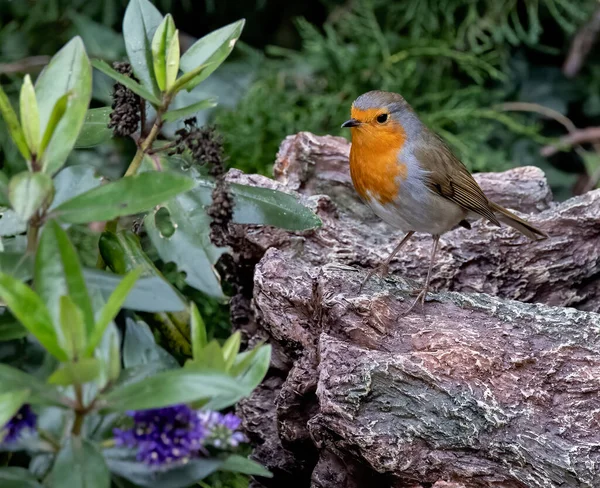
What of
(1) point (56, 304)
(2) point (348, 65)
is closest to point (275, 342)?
(1) point (56, 304)

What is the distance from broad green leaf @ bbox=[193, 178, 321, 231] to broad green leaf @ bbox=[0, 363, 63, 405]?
0.53 m

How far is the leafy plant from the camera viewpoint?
→ 97 centimetres

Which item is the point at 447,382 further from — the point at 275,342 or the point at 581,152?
the point at 581,152

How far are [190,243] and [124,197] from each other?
1.06ft

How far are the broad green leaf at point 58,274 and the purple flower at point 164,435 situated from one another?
13 centimetres

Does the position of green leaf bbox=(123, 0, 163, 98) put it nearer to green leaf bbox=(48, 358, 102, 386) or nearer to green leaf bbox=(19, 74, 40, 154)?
green leaf bbox=(19, 74, 40, 154)

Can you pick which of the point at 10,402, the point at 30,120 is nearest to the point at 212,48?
the point at 30,120

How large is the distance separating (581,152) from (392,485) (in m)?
2.81

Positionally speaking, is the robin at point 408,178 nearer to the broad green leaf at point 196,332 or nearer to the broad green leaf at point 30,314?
the broad green leaf at point 196,332

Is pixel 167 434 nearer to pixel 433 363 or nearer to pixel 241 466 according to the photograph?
pixel 241 466

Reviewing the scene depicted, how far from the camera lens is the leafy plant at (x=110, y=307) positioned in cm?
97

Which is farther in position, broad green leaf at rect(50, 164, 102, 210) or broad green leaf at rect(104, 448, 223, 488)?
broad green leaf at rect(50, 164, 102, 210)

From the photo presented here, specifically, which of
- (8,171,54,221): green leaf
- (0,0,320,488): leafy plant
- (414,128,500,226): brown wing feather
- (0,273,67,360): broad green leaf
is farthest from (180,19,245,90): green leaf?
(414,128,500,226): brown wing feather

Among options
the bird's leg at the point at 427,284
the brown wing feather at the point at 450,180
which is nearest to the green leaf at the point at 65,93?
the bird's leg at the point at 427,284
